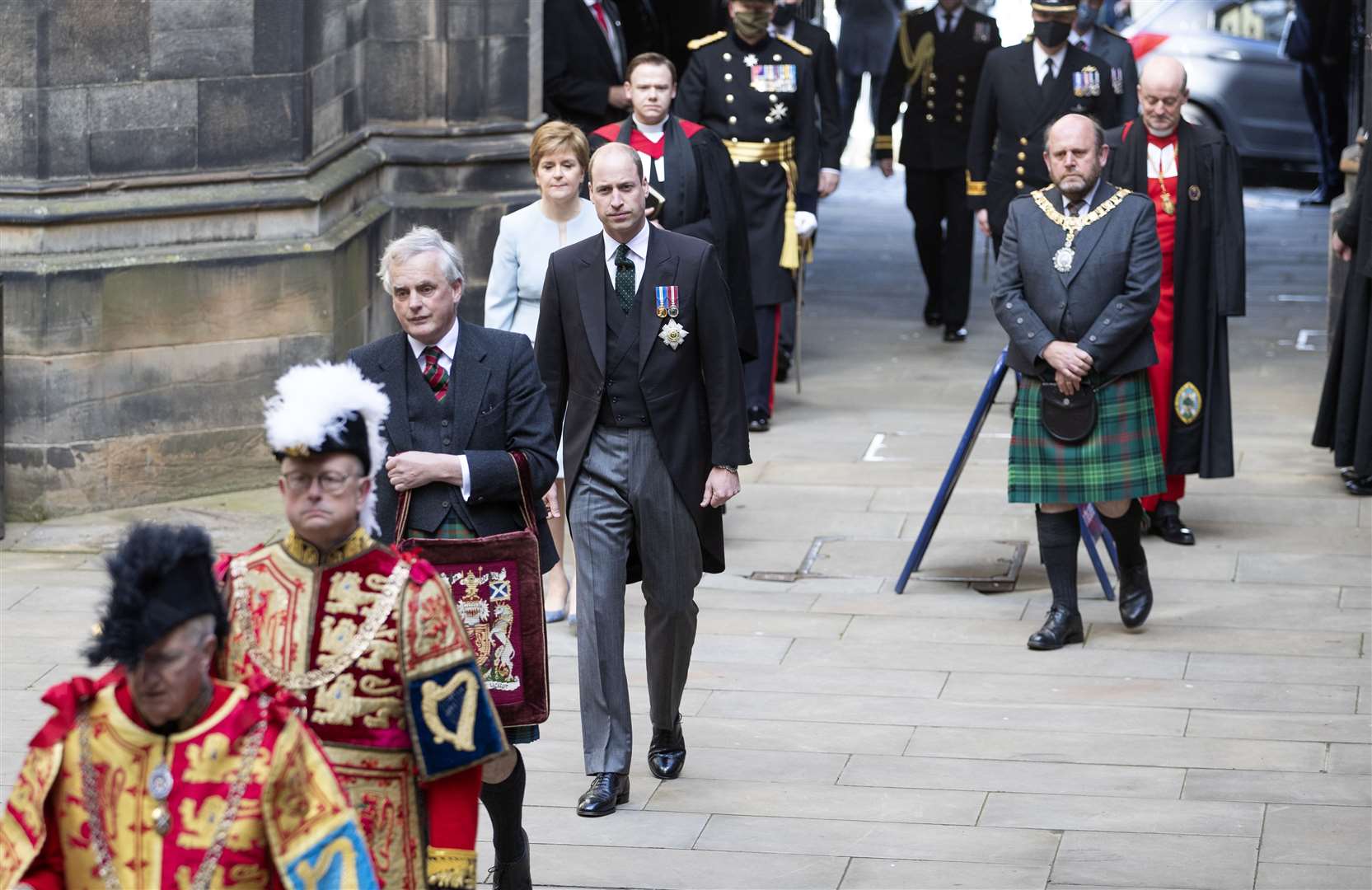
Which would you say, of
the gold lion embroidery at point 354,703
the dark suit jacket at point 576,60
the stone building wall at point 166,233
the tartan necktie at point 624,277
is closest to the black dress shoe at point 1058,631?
the tartan necktie at point 624,277

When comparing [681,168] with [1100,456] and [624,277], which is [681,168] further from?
[624,277]

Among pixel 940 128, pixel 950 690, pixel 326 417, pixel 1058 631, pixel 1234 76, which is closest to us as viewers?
pixel 326 417

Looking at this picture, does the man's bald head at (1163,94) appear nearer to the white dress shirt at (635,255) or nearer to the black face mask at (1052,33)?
the black face mask at (1052,33)

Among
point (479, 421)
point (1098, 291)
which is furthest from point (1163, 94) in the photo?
point (479, 421)

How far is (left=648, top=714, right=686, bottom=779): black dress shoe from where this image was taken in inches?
276

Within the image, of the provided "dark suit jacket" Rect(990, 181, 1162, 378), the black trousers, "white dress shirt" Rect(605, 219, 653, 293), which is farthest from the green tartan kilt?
the black trousers

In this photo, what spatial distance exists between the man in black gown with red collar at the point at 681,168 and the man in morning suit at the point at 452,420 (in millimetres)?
3614

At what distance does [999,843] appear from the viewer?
21.0 ft

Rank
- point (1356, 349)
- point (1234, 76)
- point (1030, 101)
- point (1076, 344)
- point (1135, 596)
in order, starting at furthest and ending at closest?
point (1234, 76), point (1030, 101), point (1356, 349), point (1135, 596), point (1076, 344)

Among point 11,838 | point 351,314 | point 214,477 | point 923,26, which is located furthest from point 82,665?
point 923,26

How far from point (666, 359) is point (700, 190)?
3.16m

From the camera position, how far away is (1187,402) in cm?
983

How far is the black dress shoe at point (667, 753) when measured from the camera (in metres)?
7.02

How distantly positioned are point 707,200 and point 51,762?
6608mm
